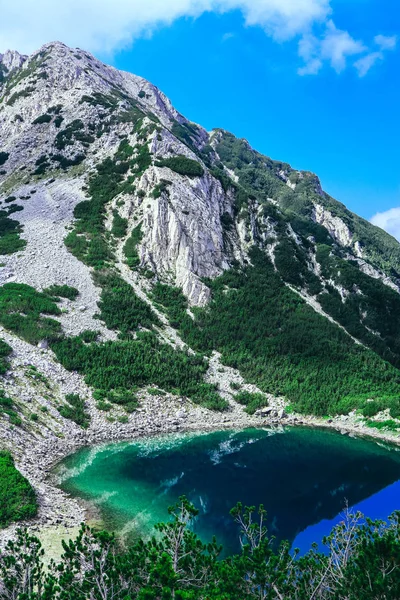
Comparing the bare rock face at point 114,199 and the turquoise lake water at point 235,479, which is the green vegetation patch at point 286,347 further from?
the turquoise lake water at point 235,479

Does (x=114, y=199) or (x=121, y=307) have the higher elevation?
(x=114, y=199)

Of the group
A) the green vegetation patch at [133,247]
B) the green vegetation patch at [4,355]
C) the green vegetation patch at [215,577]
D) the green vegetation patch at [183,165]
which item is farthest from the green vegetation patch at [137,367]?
the green vegetation patch at [183,165]

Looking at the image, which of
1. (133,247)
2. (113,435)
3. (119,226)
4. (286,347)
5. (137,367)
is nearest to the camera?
(113,435)

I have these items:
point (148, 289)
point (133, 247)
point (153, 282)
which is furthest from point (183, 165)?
point (148, 289)

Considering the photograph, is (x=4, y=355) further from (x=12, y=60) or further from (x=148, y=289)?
(x=12, y=60)

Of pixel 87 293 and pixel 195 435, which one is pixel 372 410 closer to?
pixel 195 435

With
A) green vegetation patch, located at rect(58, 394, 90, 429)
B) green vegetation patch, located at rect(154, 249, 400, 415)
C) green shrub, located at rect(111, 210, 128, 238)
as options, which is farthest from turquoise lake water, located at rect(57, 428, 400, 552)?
green shrub, located at rect(111, 210, 128, 238)

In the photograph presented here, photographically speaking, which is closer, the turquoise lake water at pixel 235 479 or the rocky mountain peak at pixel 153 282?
the turquoise lake water at pixel 235 479
